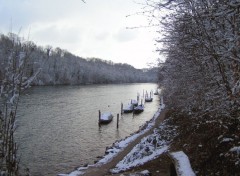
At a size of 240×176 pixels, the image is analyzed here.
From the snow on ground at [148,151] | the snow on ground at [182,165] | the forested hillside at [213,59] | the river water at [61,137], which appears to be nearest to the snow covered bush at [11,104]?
the forested hillside at [213,59]

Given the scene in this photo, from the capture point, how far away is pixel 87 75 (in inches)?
5281

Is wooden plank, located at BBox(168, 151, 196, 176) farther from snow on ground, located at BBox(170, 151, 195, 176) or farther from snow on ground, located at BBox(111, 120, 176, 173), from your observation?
snow on ground, located at BBox(111, 120, 176, 173)

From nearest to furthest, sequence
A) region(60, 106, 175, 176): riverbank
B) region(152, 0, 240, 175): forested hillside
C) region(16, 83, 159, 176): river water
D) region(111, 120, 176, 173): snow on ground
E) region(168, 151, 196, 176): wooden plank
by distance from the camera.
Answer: region(152, 0, 240, 175): forested hillside
region(168, 151, 196, 176): wooden plank
region(60, 106, 175, 176): riverbank
region(111, 120, 176, 173): snow on ground
region(16, 83, 159, 176): river water

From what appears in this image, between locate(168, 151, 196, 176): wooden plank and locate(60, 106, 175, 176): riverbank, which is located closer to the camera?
locate(168, 151, 196, 176): wooden plank

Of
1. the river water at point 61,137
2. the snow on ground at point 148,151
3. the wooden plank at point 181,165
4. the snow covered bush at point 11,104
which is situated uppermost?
the snow covered bush at point 11,104

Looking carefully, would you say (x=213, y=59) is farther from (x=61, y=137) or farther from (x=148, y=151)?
(x=61, y=137)

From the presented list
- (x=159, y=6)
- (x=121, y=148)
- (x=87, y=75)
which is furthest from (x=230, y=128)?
(x=87, y=75)

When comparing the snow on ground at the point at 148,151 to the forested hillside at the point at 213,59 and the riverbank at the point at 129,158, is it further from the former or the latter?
the forested hillside at the point at 213,59

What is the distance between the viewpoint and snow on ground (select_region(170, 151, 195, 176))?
6.32m

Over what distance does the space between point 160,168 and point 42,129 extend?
21.5 metres

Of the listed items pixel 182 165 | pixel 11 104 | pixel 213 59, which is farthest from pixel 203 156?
pixel 11 104

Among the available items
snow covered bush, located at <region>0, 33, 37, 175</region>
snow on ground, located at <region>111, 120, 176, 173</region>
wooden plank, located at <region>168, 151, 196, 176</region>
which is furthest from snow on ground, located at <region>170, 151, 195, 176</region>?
snow on ground, located at <region>111, 120, 176, 173</region>

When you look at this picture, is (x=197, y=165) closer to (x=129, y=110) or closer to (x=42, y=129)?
(x=42, y=129)

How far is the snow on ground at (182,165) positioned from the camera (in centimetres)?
632
